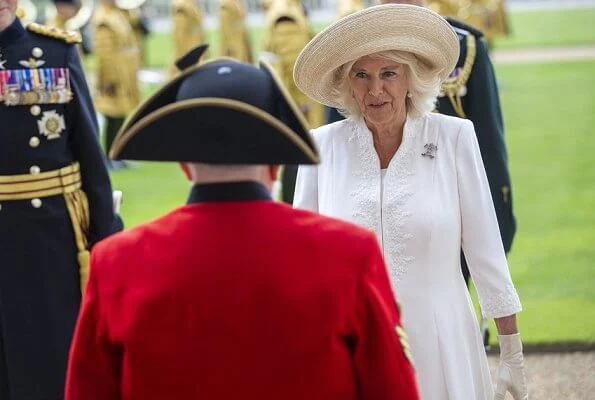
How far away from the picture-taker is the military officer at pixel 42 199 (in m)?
5.01

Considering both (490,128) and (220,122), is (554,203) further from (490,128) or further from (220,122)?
(220,122)

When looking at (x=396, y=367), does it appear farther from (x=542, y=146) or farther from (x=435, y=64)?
(x=542, y=146)

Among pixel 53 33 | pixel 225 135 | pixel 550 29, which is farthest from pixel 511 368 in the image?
pixel 550 29

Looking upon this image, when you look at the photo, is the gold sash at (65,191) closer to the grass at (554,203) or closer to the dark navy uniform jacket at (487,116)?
the dark navy uniform jacket at (487,116)

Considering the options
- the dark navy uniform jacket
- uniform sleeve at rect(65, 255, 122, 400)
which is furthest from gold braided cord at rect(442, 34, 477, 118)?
uniform sleeve at rect(65, 255, 122, 400)

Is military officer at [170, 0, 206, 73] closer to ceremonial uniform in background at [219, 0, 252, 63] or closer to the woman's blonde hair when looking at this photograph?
ceremonial uniform in background at [219, 0, 252, 63]

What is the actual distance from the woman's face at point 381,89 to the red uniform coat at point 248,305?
1300 millimetres

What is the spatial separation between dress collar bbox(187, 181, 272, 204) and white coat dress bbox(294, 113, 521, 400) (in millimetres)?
1236

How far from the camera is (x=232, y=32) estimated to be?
56.4ft

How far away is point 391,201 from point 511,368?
61 centimetres

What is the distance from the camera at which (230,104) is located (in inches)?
107

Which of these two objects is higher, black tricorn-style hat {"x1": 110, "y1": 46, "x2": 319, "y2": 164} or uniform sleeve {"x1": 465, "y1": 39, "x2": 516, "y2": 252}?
black tricorn-style hat {"x1": 110, "y1": 46, "x2": 319, "y2": 164}

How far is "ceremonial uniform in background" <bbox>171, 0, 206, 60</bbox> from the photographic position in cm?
1819

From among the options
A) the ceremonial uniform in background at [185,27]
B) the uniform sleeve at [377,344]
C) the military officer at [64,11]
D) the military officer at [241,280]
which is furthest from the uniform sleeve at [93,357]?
the ceremonial uniform in background at [185,27]
